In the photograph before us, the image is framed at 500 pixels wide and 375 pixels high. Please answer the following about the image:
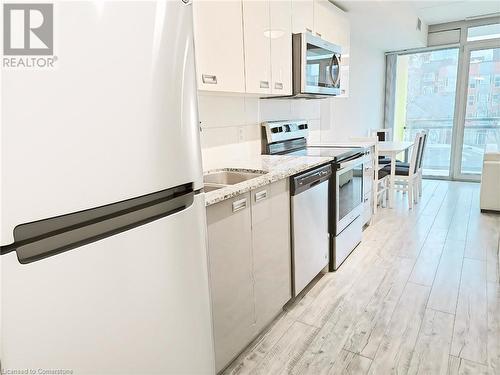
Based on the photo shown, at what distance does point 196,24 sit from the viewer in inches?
66.5

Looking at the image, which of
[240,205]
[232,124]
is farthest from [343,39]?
[240,205]

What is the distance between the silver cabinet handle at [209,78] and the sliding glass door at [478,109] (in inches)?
202

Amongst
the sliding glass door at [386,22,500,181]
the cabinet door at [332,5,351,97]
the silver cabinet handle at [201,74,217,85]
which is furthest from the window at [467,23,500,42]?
the silver cabinet handle at [201,74,217,85]

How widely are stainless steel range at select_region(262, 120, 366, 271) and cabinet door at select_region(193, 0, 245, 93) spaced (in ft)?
2.83

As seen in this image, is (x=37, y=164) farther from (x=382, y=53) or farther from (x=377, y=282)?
(x=382, y=53)

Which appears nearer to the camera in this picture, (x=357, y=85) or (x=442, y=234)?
(x=442, y=234)

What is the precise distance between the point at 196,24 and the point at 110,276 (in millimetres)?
1369

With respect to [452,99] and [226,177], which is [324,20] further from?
[452,99]

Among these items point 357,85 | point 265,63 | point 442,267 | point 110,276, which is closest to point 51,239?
point 110,276

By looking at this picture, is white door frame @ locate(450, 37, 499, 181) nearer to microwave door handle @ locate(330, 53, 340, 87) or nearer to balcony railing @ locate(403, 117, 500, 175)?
balcony railing @ locate(403, 117, 500, 175)

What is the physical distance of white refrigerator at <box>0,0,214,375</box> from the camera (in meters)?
0.59

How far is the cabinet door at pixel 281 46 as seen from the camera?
2.35m

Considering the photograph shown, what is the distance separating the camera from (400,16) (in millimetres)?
4000

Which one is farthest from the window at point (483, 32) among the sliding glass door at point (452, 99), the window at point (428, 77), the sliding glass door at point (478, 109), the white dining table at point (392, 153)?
the white dining table at point (392, 153)
